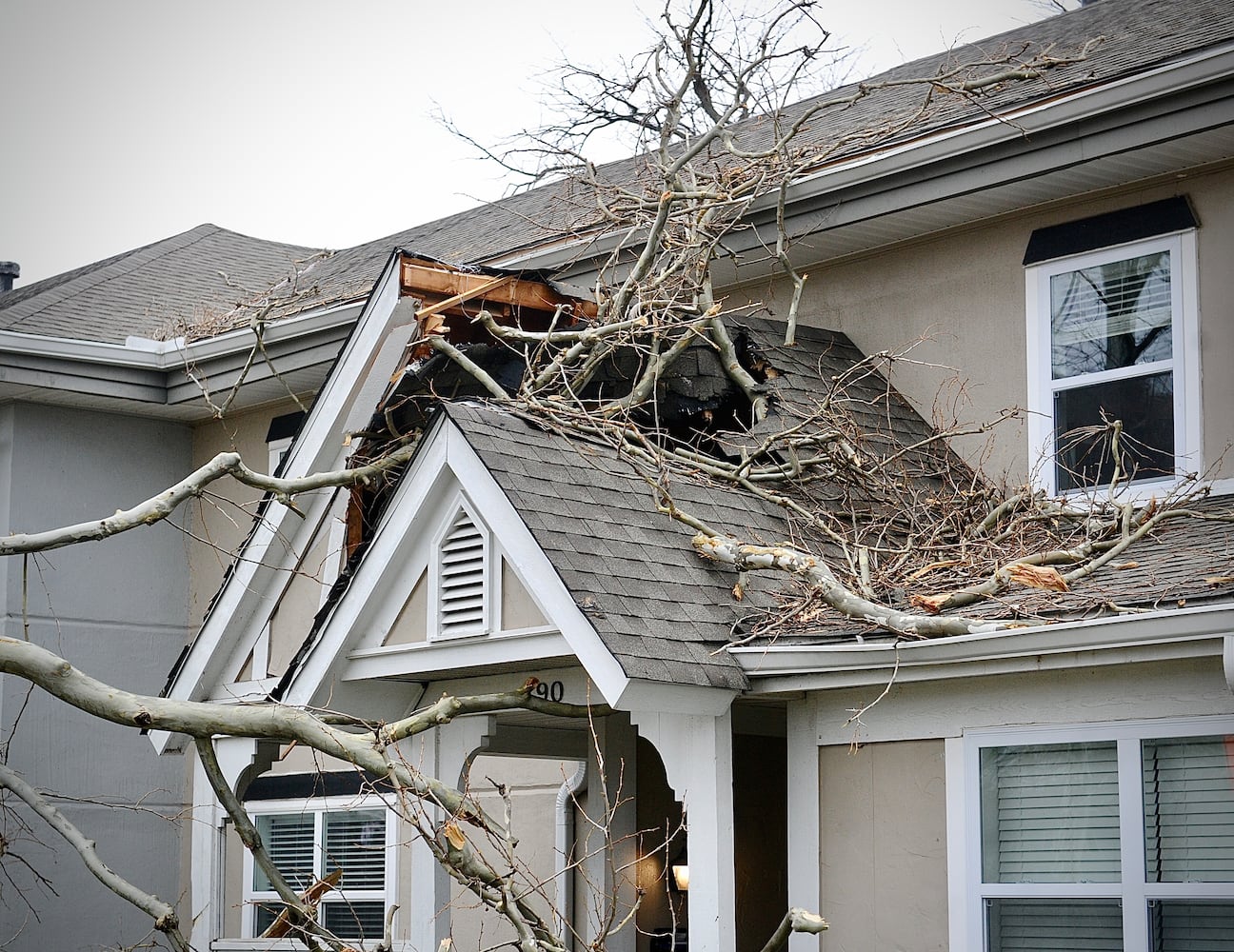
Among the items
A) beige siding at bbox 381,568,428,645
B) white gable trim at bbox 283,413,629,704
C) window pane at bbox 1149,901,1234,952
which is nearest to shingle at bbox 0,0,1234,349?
white gable trim at bbox 283,413,629,704

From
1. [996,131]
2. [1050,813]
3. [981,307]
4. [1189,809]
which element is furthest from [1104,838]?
[996,131]

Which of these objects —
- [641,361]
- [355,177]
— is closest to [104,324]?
[641,361]

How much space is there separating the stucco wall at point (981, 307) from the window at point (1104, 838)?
2.37m

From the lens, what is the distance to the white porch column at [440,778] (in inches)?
Result: 313

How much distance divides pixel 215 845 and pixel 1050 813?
5.44 meters

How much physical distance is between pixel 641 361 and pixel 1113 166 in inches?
112

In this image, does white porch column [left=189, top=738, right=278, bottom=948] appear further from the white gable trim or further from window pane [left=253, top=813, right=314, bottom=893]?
window pane [left=253, top=813, right=314, bottom=893]

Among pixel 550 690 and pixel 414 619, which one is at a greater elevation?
pixel 414 619

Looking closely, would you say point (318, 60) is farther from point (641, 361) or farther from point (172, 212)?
point (641, 361)

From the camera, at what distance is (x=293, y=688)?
7910 millimetres

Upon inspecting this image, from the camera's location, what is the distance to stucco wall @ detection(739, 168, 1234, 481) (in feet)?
26.1

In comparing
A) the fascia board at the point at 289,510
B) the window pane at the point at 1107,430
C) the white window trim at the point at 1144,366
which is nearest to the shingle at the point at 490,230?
the white window trim at the point at 1144,366

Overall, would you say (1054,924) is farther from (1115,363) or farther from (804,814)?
(1115,363)

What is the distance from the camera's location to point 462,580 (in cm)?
746
